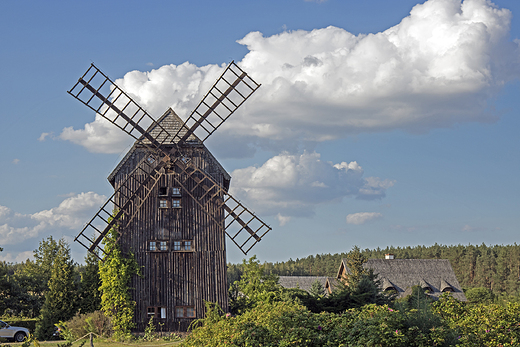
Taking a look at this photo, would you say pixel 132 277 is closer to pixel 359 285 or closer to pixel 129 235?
pixel 129 235

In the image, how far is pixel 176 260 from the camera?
2383cm

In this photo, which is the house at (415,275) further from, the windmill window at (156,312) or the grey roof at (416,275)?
the windmill window at (156,312)

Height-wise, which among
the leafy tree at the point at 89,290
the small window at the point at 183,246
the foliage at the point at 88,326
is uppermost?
the small window at the point at 183,246

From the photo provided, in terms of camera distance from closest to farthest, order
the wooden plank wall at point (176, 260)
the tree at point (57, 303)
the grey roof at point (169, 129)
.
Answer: the wooden plank wall at point (176, 260), the grey roof at point (169, 129), the tree at point (57, 303)

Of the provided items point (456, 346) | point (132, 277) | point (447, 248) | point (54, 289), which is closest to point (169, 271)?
point (132, 277)

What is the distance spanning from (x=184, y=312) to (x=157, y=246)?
131 inches

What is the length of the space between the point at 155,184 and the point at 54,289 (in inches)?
338

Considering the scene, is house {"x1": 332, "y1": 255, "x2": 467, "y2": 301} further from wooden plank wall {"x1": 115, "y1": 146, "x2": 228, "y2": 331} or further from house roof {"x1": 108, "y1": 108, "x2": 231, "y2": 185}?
house roof {"x1": 108, "y1": 108, "x2": 231, "y2": 185}

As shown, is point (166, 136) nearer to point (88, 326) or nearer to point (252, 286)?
point (252, 286)

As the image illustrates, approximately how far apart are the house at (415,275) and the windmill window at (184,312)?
106 feet

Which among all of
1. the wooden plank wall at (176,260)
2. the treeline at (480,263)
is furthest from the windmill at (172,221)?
the treeline at (480,263)

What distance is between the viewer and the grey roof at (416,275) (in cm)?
5372

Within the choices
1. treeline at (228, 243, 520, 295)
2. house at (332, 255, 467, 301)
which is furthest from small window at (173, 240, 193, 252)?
treeline at (228, 243, 520, 295)

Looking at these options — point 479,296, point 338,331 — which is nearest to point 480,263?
point 479,296
